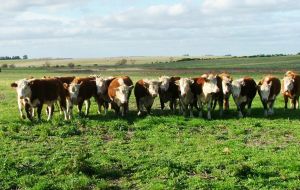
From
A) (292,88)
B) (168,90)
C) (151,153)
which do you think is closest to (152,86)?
(168,90)

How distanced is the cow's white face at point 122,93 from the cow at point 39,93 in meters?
2.35

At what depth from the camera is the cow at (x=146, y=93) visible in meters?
21.6

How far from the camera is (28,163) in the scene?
12.9m

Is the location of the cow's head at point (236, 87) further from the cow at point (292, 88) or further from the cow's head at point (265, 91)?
the cow at point (292, 88)

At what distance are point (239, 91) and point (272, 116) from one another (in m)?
1.78

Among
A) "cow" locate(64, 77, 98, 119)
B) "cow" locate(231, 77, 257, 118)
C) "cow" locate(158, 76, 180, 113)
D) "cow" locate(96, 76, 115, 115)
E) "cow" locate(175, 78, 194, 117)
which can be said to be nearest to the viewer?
"cow" locate(64, 77, 98, 119)

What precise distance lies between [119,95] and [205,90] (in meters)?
3.77

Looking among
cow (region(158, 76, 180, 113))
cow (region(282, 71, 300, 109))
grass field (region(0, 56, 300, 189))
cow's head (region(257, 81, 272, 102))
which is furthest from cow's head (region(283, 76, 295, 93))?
cow (region(158, 76, 180, 113))

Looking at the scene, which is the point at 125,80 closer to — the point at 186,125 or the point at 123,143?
the point at 186,125

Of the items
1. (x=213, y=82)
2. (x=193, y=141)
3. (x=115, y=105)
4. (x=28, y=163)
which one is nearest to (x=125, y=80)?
(x=115, y=105)

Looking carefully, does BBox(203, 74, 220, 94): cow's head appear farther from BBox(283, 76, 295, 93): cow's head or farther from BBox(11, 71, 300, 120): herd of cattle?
BBox(283, 76, 295, 93): cow's head

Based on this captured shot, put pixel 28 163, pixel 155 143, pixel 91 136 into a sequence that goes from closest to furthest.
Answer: pixel 28 163 → pixel 155 143 → pixel 91 136

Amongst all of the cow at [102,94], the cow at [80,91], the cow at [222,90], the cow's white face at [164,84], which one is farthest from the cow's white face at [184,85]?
the cow at [80,91]

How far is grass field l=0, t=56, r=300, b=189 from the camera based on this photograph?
11.4 meters
